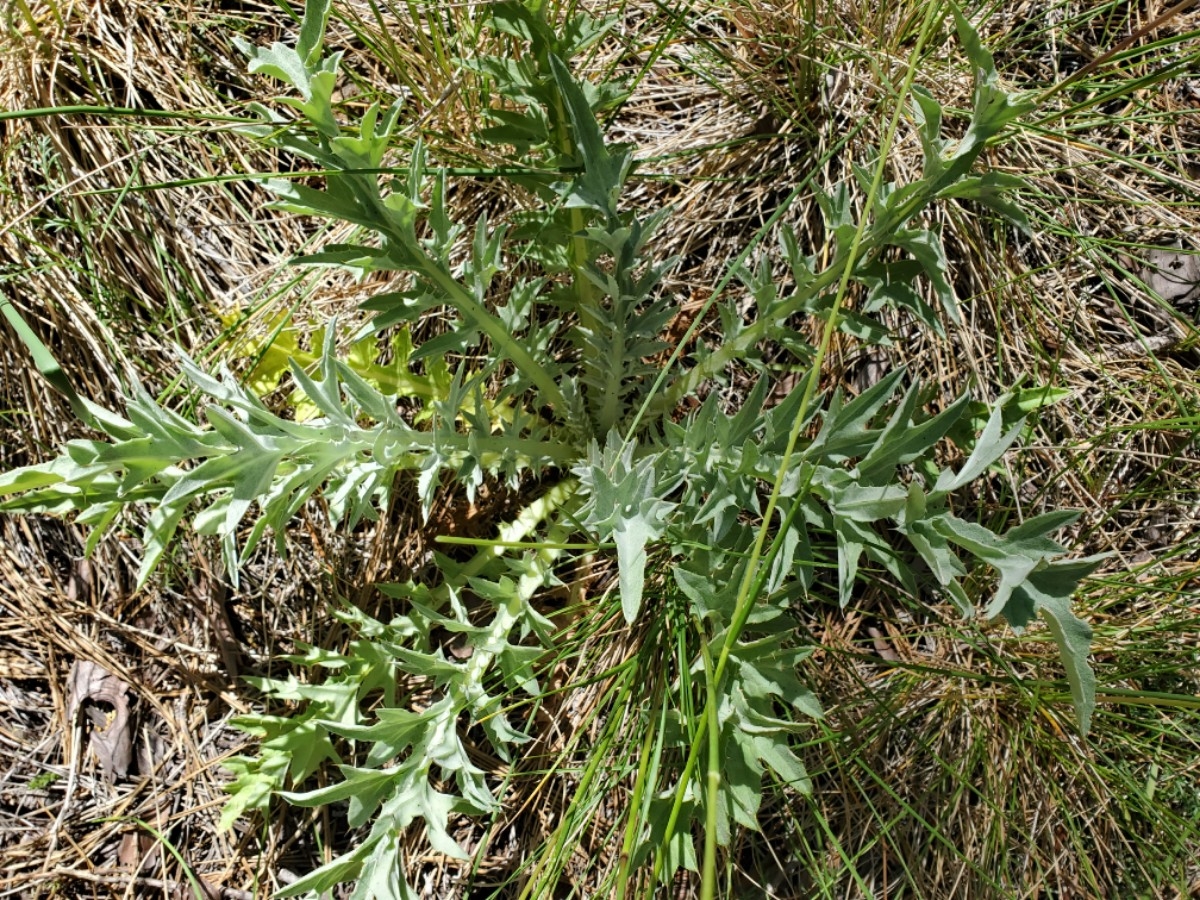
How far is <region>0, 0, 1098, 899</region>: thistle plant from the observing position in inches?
53.0

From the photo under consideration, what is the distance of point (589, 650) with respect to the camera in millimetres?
2072

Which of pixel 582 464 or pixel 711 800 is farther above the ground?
pixel 582 464

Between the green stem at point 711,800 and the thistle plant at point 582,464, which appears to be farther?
the thistle plant at point 582,464

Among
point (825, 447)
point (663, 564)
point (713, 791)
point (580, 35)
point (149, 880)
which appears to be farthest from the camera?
point (149, 880)

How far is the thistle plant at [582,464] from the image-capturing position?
135cm

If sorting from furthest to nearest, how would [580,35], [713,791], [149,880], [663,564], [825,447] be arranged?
[149,880], [663,564], [580,35], [825,447], [713,791]

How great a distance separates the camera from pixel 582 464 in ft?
5.84

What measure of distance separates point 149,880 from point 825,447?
1.86 metres

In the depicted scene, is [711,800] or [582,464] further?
[582,464]

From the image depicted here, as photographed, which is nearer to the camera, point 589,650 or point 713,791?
point 713,791

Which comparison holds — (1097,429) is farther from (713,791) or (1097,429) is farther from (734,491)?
(713,791)

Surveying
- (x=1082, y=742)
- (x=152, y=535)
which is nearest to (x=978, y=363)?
(x=1082, y=742)

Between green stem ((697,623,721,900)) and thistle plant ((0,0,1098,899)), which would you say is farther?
thistle plant ((0,0,1098,899))

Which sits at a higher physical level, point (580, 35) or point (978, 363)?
point (580, 35)
